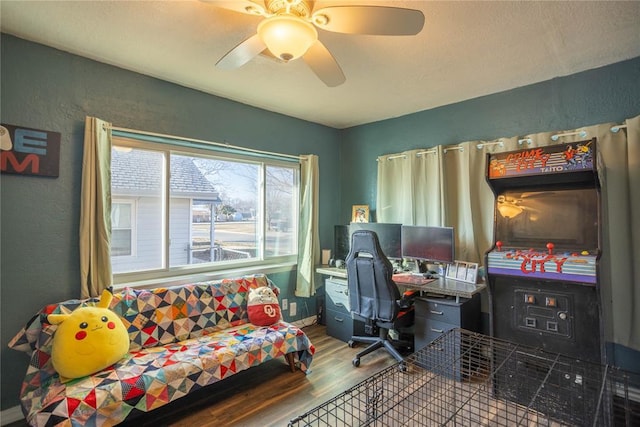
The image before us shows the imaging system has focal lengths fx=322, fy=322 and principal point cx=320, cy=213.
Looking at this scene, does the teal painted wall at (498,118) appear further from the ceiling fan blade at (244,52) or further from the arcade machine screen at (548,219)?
the ceiling fan blade at (244,52)

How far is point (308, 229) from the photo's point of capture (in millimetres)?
3887

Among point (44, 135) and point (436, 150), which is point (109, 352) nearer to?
point (44, 135)

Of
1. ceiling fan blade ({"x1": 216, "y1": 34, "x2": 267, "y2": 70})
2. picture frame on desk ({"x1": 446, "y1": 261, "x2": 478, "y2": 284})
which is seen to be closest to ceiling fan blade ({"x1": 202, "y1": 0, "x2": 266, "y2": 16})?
ceiling fan blade ({"x1": 216, "y1": 34, "x2": 267, "y2": 70})

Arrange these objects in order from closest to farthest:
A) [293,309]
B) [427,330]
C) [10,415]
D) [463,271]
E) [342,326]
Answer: [10,415] < [427,330] < [463,271] < [342,326] < [293,309]

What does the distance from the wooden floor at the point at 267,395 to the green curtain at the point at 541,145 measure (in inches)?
61.0

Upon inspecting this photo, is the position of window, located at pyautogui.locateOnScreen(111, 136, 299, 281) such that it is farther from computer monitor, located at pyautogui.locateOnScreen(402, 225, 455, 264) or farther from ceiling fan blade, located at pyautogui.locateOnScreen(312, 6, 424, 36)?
ceiling fan blade, located at pyautogui.locateOnScreen(312, 6, 424, 36)

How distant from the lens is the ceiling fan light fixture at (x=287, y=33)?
1.47 m

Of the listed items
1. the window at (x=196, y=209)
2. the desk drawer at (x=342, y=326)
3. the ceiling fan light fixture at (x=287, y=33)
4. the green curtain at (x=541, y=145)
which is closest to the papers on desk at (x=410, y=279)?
the green curtain at (x=541, y=145)

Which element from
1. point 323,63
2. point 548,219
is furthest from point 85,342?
point 548,219

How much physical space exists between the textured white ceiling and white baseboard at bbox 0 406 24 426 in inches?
99.7

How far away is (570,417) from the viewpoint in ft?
6.42

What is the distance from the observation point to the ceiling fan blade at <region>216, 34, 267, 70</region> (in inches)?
68.8

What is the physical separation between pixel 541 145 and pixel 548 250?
3.40ft

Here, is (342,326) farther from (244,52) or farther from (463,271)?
(244,52)
